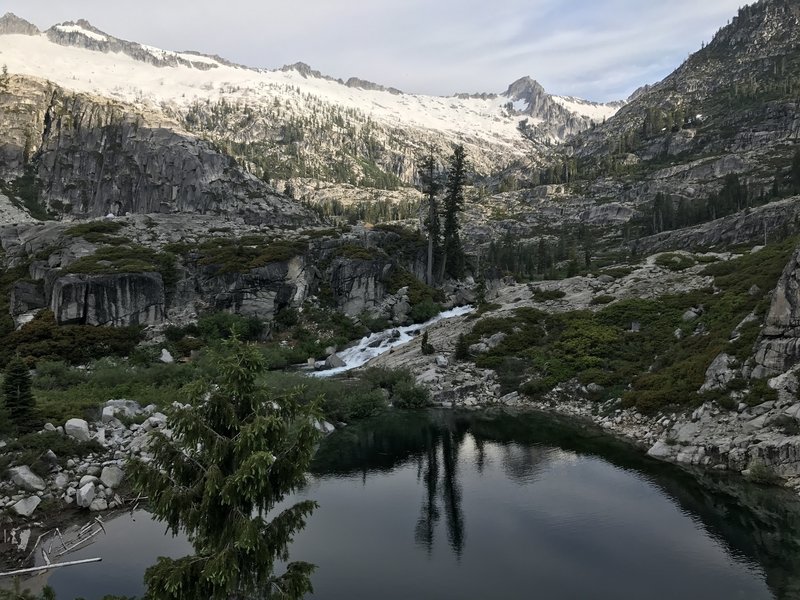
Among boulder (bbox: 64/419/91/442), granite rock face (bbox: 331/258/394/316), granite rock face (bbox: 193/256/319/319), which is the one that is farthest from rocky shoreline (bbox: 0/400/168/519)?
granite rock face (bbox: 331/258/394/316)

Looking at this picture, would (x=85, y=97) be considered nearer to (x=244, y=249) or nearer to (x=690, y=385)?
(x=244, y=249)

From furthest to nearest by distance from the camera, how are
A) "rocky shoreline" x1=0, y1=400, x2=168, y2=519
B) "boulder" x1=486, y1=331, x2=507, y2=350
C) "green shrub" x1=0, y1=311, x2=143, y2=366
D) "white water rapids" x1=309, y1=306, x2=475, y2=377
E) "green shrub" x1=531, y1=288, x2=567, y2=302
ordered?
1. "green shrub" x1=531, y1=288, x2=567, y2=302
2. "white water rapids" x1=309, y1=306, x2=475, y2=377
3. "boulder" x1=486, y1=331, x2=507, y2=350
4. "green shrub" x1=0, y1=311, x2=143, y2=366
5. "rocky shoreline" x1=0, y1=400, x2=168, y2=519

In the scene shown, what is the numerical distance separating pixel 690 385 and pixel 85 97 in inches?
7777

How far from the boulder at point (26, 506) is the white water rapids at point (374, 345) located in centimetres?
3308

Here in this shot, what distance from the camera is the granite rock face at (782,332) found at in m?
31.1

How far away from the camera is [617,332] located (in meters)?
50.7

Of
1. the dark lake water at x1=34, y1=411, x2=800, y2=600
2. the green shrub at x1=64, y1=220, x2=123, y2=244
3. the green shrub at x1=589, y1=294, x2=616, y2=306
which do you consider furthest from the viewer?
the green shrub at x1=64, y1=220, x2=123, y2=244

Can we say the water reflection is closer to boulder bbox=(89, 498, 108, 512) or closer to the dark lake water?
the dark lake water

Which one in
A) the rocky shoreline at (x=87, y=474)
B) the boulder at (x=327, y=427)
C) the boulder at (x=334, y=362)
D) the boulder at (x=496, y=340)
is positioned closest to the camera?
the rocky shoreline at (x=87, y=474)

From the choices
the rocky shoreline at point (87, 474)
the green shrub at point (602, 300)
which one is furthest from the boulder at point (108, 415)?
the green shrub at point (602, 300)

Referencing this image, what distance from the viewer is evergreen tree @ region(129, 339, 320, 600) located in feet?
34.0

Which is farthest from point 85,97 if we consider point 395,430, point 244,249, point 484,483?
point 484,483

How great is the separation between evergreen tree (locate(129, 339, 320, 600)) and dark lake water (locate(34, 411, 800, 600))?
8924 millimetres

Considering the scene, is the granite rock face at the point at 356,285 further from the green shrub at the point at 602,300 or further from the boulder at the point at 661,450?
the boulder at the point at 661,450
